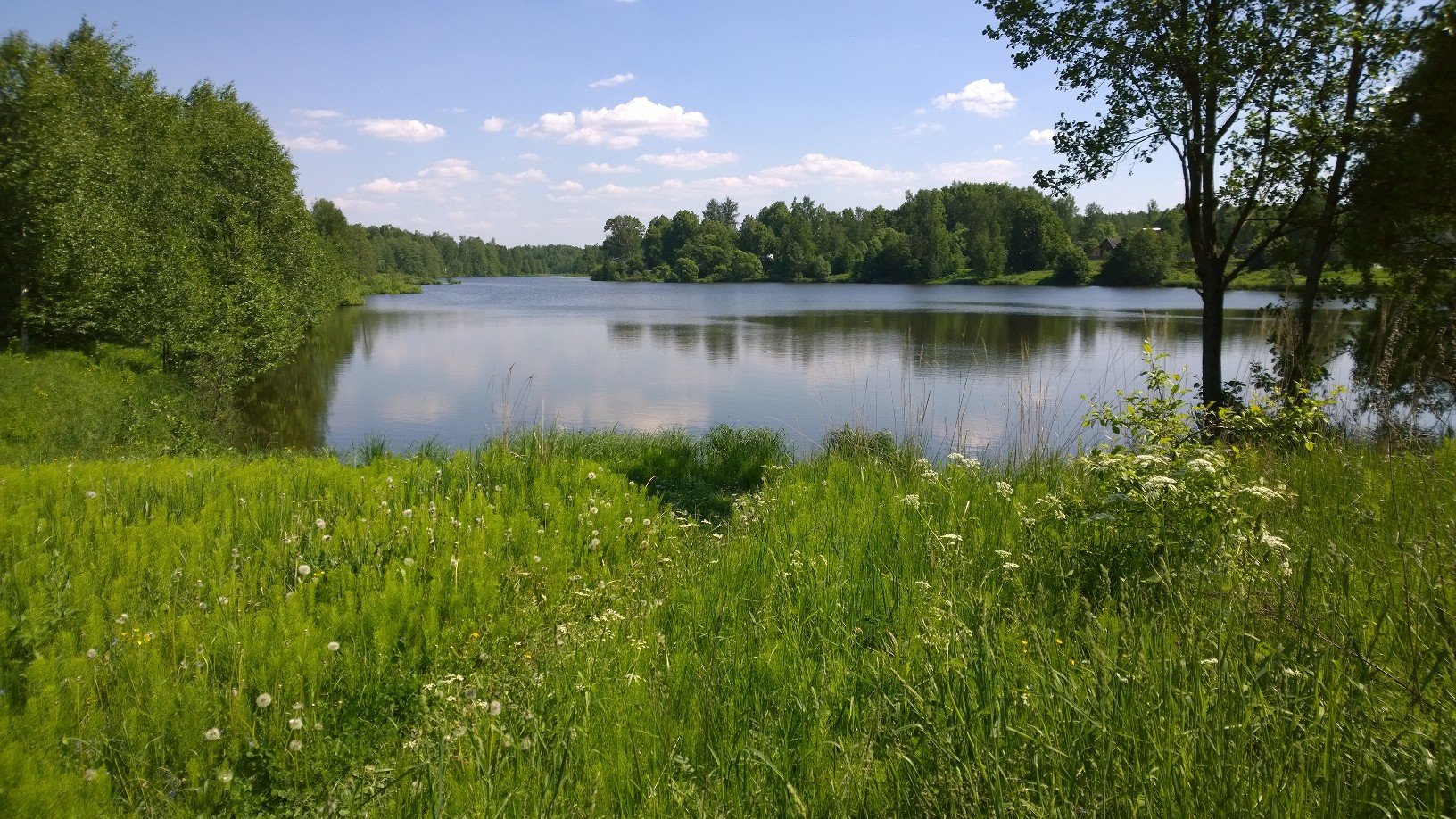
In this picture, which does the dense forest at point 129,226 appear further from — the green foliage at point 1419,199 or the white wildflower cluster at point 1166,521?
the green foliage at point 1419,199

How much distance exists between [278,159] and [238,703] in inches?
1455

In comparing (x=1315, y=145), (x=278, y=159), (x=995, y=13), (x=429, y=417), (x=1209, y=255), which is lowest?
(x=429, y=417)

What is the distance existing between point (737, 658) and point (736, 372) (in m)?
23.0

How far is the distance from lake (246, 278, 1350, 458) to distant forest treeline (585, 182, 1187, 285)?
Result: 37.3 meters

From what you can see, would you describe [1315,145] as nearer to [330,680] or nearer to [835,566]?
[835,566]

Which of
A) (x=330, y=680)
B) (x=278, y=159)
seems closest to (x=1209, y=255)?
(x=330, y=680)

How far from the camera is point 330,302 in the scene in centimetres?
4447

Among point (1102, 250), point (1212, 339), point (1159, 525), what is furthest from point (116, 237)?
point (1102, 250)

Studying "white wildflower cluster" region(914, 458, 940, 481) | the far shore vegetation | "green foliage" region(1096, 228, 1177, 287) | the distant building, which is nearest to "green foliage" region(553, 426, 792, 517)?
the far shore vegetation

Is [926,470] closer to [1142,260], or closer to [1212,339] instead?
[1212,339]

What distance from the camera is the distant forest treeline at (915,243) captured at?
8981 centimetres

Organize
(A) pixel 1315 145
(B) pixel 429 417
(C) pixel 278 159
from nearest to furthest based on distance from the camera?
(A) pixel 1315 145 → (B) pixel 429 417 → (C) pixel 278 159

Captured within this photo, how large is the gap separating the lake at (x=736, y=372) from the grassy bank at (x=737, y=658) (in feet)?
7.44

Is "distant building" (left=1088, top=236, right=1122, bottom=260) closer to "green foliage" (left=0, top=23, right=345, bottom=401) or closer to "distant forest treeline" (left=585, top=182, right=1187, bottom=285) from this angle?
"distant forest treeline" (left=585, top=182, right=1187, bottom=285)
